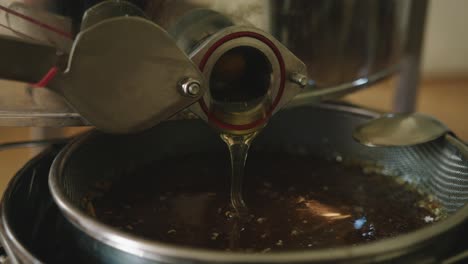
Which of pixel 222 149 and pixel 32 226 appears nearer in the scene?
pixel 32 226

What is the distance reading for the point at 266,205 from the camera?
66 cm

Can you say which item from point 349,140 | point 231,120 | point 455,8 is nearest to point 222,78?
point 231,120

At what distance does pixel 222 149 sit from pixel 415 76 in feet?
1.54

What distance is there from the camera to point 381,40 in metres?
0.82

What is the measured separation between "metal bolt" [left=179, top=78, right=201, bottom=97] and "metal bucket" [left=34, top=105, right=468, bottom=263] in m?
0.14

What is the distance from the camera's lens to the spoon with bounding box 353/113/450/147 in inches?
27.7

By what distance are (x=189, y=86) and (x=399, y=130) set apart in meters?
0.34

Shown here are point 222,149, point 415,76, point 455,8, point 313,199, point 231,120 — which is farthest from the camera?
point 455,8

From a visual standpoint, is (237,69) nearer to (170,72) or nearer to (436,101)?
(170,72)

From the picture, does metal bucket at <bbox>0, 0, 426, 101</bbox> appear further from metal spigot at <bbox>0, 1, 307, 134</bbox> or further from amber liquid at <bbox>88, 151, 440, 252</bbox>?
amber liquid at <bbox>88, 151, 440, 252</bbox>

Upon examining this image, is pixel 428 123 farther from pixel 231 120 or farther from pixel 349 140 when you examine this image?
pixel 231 120

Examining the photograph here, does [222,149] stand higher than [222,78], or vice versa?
[222,78]

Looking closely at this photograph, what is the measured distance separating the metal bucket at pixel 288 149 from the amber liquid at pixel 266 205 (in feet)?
0.07

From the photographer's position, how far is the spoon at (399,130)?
70 cm
